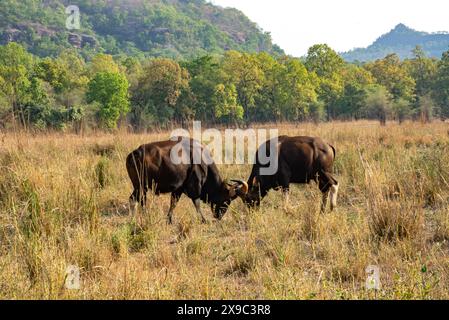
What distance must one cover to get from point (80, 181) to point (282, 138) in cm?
386

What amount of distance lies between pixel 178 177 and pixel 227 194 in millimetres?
1160

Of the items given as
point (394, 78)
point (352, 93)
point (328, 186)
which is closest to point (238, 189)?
point (328, 186)

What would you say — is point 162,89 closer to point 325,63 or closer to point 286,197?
point 325,63

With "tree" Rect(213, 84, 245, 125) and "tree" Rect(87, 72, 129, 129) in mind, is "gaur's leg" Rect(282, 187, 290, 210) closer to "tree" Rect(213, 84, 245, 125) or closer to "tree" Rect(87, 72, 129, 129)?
"tree" Rect(87, 72, 129, 129)

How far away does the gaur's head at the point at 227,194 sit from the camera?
8.27 meters

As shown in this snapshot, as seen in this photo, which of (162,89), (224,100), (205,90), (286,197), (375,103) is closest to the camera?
(286,197)

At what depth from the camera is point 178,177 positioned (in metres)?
7.68

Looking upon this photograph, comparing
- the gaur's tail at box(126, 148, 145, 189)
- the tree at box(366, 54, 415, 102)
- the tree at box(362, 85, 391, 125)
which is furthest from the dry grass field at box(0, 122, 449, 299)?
the tree at box(366, 54, 415, 102)

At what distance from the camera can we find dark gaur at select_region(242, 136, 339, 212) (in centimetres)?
820

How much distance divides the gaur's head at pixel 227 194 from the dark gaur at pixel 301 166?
144mm

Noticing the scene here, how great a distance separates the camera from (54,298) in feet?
11.8

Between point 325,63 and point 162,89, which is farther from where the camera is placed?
point 325,63
